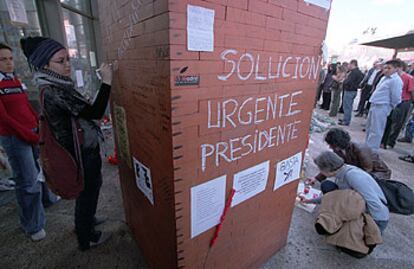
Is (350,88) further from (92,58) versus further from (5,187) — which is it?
(5,187)

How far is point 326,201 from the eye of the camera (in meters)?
2.15

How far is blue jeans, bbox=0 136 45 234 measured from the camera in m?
1.94

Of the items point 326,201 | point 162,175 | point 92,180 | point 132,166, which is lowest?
point 326,201

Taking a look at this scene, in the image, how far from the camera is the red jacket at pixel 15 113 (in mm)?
1827

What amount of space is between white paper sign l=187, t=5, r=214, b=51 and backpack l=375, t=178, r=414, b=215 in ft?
8.60

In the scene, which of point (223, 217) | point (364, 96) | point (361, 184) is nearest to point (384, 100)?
point (361, 184)

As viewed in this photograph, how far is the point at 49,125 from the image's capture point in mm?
1533

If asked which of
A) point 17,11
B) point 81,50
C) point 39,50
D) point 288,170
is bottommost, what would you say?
point 288,170

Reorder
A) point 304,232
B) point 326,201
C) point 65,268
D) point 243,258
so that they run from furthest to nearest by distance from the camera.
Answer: point 304,232 < point 326,201 < point 65,268 < point 243,258

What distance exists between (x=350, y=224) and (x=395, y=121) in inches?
164

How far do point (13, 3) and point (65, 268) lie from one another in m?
3.35

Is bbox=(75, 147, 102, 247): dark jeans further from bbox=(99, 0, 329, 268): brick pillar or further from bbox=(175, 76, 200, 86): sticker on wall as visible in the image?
bbox=(175, 76, 200, 86): sticker on wall

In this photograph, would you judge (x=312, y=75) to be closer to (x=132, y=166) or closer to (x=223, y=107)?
(x=223, y=107)

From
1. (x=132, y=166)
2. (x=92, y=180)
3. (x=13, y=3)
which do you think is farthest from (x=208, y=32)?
(x=13, y=3)
